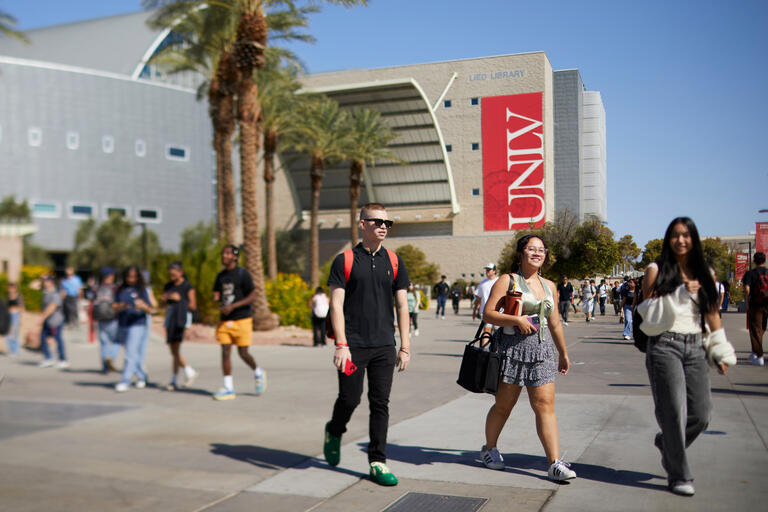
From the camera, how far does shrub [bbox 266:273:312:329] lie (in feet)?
74.9

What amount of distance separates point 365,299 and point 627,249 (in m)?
6.32

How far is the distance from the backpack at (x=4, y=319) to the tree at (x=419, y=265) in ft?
177

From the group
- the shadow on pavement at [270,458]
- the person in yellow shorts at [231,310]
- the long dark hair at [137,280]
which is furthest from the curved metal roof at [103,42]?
the shadow on pavement at [270,458]

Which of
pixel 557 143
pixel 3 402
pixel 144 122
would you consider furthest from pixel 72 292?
pixel 144 122

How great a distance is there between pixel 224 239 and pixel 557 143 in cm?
1437

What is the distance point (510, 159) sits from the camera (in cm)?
4809

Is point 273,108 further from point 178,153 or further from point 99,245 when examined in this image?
point 99,245

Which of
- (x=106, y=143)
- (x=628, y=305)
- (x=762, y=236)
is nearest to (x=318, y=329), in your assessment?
(x=106, y=143)

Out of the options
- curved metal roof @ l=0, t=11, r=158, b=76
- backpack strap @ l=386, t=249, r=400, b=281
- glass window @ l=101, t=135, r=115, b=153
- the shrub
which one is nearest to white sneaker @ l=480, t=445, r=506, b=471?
backpack strap @ l=386, t=249, r=400, b=281

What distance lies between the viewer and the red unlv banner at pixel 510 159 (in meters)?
37.8

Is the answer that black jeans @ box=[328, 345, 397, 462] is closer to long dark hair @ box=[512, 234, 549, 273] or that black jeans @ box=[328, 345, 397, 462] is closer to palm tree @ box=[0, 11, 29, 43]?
long dark hair @ box=[512, 234, 549, 273]

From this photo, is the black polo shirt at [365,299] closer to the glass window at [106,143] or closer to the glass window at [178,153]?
the glass window at [106,143]

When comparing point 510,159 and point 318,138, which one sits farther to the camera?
point 510,159

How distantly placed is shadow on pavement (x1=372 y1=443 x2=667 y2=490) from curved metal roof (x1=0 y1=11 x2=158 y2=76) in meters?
70.0
